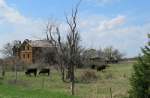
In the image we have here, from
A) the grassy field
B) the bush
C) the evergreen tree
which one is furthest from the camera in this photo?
the bush

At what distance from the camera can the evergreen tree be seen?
70.3 feet

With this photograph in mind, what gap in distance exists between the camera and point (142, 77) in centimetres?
2148

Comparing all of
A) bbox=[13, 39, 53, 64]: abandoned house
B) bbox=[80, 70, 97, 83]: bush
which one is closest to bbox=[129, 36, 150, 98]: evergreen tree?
bbox=[80, 70, 97, 83]: bush

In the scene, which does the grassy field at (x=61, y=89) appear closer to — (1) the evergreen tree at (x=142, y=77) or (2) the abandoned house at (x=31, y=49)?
(1) the evergreen tree at (x=142, y=77)

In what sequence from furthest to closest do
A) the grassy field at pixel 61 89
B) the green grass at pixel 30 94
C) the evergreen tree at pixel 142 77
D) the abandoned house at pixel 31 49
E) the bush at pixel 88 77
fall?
the abandoned house at pixel 31 49 < the bush at pixel 88 77 < the grassy field at pixel 61 89 < the green grass at pixel 30 94 < the evergreen tree at pixel 142 77

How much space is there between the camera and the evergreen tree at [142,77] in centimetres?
2144

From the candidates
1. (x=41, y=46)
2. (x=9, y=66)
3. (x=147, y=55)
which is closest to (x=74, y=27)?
(x=147, y=55)

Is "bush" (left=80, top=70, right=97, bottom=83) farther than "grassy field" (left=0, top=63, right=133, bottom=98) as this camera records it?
Yes

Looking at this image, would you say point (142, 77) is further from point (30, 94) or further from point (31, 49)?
point (31, 49)

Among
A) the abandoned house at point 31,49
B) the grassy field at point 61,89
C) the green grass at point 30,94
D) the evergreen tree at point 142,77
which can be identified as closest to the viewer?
the evergreen tree at point 142,77

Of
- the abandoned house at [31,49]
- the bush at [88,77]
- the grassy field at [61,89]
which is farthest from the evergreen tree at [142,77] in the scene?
the abandoned house at [31,49]

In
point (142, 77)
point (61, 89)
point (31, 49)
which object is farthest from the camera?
point (31, 49)

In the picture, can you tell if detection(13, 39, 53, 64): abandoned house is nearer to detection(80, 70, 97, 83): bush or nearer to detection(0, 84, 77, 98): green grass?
detection(80, 70, 97, 83): bush

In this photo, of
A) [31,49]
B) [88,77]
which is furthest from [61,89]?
[31,49]
